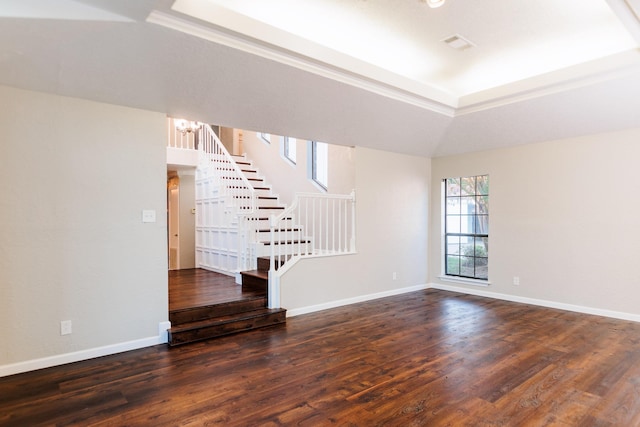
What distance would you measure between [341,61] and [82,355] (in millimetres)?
3809

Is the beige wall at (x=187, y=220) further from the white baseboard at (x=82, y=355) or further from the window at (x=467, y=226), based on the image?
the window at (x=467, y=226)

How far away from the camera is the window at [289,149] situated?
23.8 ft

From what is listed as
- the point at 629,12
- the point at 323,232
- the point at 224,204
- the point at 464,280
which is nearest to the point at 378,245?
the point at 323,232

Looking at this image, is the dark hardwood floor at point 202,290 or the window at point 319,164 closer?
the dark hardwood floor at point 202,290

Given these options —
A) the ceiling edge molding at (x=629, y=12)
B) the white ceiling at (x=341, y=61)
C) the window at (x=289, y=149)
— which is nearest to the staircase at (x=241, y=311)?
the window at (x=289, y=149)

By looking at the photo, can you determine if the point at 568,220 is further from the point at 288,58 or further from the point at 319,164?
the point at 288,58

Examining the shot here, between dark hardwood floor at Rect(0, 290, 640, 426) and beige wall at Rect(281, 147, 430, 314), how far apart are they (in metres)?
0.79

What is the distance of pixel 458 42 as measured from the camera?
3.65 meters

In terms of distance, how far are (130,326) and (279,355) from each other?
5.02 ft

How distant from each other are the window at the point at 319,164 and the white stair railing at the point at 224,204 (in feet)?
3.97

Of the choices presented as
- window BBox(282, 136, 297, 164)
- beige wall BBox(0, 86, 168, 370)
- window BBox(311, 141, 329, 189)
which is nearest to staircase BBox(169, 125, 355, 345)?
window BBox(311, 141, 329, 189)

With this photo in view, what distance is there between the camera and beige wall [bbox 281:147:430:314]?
4.96 metres

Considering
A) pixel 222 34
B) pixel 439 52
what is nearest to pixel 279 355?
pixel 222 34

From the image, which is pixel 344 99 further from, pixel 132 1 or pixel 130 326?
pixel 130 326
